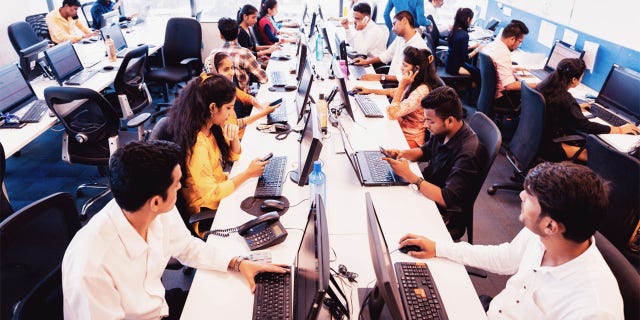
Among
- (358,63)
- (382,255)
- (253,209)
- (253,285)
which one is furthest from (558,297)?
(358,63)

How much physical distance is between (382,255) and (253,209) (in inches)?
40.5

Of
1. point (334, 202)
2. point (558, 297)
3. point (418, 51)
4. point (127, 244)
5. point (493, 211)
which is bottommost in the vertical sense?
point (493, 211)

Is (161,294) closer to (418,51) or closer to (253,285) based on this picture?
(253,285)

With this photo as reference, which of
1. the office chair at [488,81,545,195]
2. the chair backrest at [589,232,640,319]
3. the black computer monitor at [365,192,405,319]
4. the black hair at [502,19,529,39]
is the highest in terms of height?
the black hair at [502,19,529,39]

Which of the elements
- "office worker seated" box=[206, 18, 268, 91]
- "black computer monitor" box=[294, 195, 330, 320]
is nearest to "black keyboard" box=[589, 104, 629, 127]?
"office worker seated" box=[206, 18, 268, 91]

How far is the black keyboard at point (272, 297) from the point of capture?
1481 mm

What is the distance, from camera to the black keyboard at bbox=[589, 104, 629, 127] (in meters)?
3.24

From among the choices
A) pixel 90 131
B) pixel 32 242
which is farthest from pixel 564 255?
pixel 90 131

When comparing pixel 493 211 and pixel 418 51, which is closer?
pixel 418 51

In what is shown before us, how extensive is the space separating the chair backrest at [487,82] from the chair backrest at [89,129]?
3.10 m

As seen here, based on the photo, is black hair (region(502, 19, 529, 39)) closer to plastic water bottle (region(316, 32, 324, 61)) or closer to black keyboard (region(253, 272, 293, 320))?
plastic water bottle (region(316, 32, 324, 61))

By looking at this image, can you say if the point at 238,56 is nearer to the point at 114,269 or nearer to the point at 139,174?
the point at 139,174

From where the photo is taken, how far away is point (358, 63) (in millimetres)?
4758

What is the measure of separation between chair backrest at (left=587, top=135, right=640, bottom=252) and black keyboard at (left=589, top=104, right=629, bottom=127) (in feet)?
3.87
